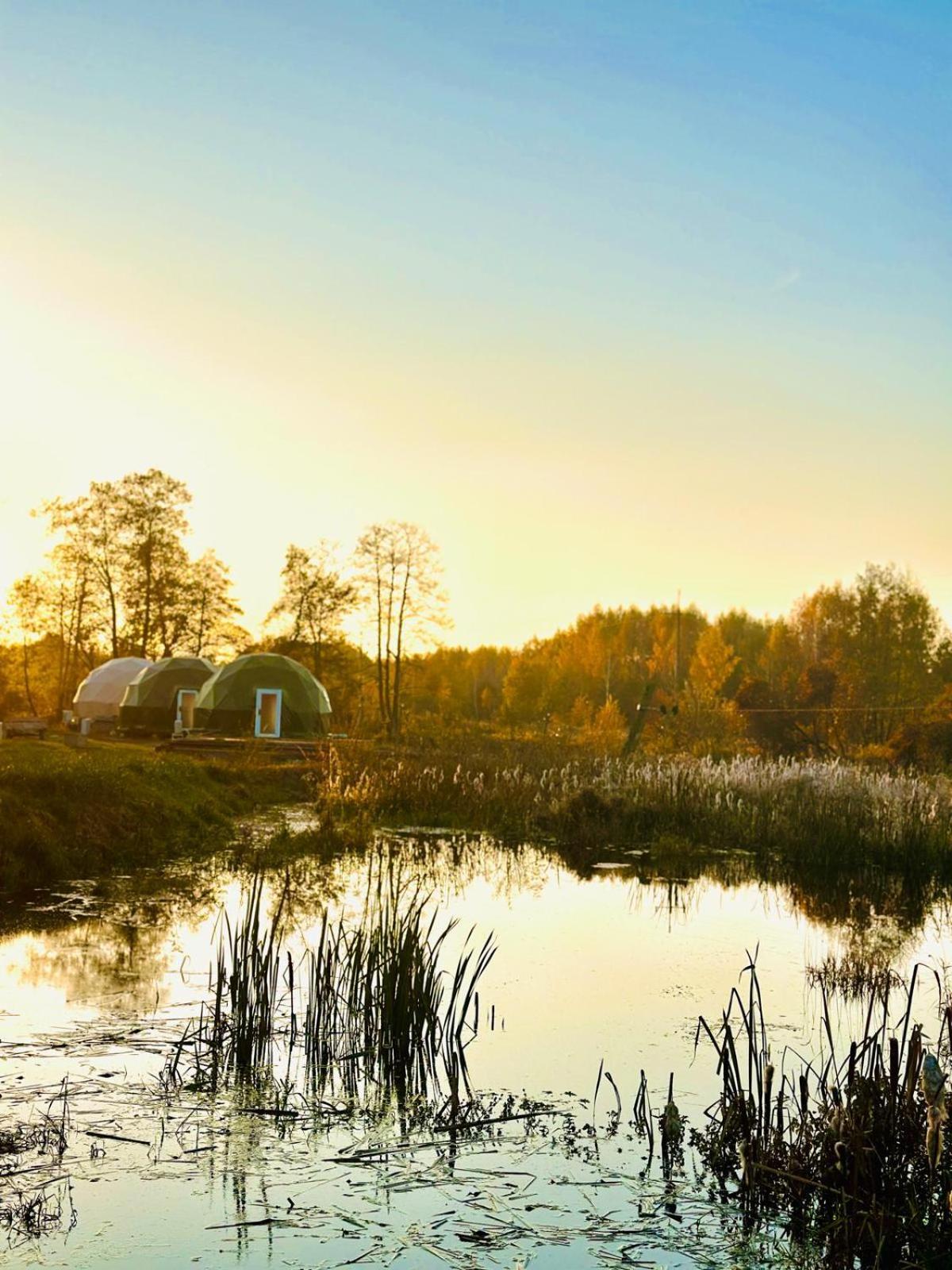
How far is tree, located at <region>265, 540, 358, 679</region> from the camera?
174ft

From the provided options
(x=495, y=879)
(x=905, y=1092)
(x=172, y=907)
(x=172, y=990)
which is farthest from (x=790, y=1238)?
(x=495, y=879)

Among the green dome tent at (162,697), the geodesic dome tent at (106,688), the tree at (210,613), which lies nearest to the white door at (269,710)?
the green dome tent at (162,697)

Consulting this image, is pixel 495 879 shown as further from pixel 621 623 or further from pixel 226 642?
pixel 621 623

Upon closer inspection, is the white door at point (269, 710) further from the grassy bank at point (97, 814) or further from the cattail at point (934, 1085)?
the cattail at point (934, 1085)

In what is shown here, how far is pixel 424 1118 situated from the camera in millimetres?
6219

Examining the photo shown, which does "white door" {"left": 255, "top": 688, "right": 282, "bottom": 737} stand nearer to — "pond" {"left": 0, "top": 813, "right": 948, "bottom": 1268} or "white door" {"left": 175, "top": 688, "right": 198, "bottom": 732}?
"white door" {"left": 175, "top": 688, "right": 198, "bottom": 732}

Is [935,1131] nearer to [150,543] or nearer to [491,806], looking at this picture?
[491,806]

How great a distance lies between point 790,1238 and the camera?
191 inches

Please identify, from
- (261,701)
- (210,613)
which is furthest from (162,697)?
(210,613)

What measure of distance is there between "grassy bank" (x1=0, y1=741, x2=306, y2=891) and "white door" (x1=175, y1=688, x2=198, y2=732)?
71.3 ft

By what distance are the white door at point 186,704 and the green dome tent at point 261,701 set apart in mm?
1692

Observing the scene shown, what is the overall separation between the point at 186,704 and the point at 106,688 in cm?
605

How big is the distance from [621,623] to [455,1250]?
8383 centimetres

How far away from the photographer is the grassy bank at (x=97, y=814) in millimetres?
13336
